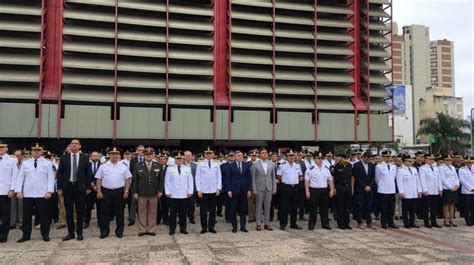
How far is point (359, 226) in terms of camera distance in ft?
34.9

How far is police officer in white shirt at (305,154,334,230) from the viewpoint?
10.3m

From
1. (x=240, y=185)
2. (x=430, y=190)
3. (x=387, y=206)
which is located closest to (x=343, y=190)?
(x=387, y=206)

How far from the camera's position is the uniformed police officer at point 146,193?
9.41 meters

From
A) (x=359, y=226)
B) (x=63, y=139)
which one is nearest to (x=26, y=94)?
(x=63, y=139)

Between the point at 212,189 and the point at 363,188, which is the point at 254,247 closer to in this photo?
the point at 212,189

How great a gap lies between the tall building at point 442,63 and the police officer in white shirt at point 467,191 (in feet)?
391

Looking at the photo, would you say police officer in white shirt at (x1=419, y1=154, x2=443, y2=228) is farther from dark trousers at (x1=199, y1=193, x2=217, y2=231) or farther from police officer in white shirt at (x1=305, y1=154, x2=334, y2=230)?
dark trousers at (x1=199, y1=193, x2=217, y2=231)

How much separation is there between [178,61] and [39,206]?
20770 millimetres

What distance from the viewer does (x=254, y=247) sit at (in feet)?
26.9

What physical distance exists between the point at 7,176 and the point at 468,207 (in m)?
11.6

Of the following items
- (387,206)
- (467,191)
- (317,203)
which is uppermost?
(467,191)

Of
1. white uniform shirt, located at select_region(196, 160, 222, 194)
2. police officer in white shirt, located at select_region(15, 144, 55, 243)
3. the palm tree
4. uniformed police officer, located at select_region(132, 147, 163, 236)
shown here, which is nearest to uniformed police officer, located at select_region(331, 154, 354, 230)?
white uniform shirt, located at select_region(196, 160, 222, 194)

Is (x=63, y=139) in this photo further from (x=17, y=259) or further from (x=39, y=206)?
(x=17, y=259)

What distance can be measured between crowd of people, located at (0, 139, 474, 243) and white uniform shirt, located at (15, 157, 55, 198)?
19 mm
